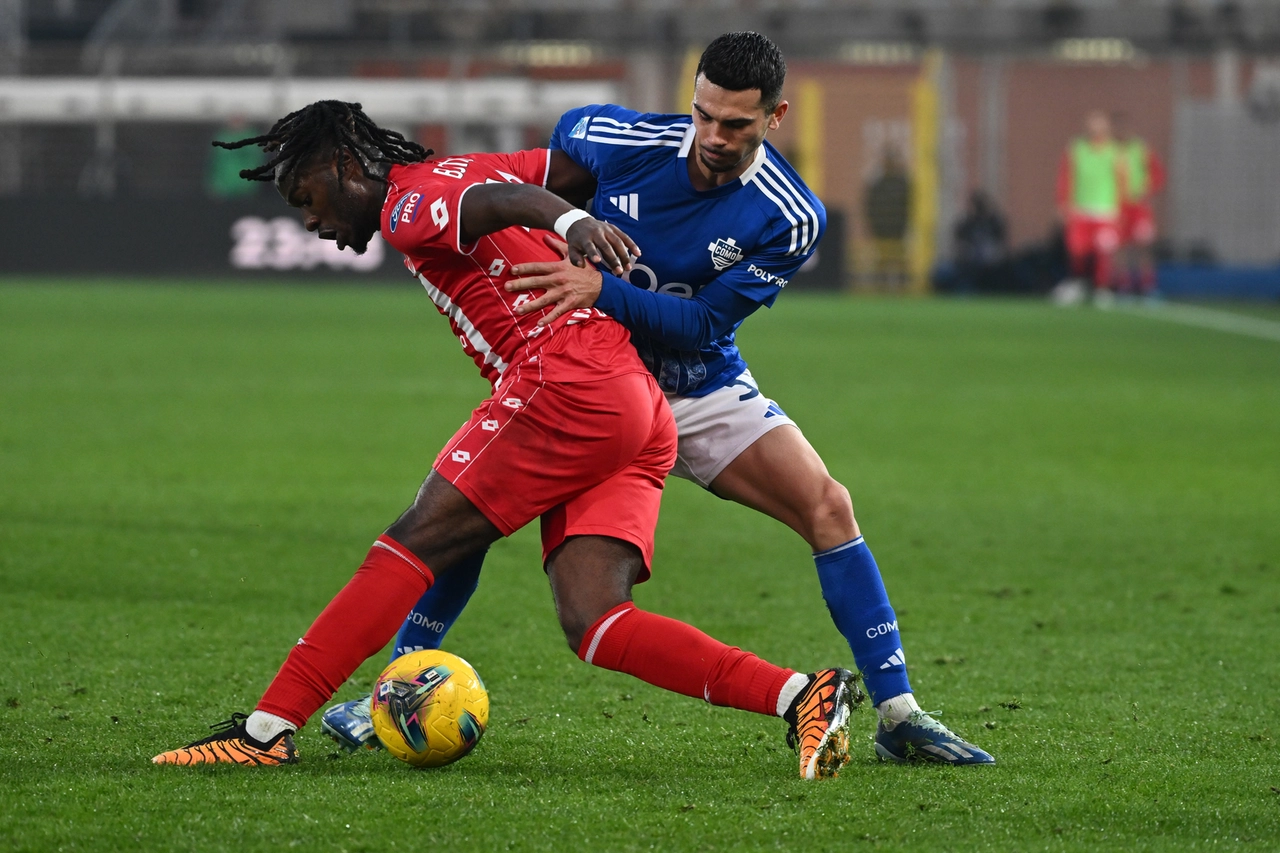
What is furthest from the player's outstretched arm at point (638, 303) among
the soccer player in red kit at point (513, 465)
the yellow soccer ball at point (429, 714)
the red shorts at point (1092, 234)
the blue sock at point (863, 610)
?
the red shorts at point (1092, 234)

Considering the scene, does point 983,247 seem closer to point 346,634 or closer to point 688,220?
point 688,220

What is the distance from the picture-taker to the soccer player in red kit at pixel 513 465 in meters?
3.81

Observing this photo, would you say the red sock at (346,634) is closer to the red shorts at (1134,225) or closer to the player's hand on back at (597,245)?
the player's hand on back at (597,245)

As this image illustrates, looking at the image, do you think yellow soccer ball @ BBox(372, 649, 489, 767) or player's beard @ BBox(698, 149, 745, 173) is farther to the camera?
player's beard @ BBox(698, 149, 745, 173)

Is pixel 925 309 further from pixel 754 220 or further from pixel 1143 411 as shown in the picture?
A: pixel 754 220

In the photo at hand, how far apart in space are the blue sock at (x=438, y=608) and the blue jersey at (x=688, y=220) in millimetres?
742

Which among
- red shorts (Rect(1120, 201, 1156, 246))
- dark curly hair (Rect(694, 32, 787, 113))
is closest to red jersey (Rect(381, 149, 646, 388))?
dark curly hair (Rect(694, 32, 787, 113))

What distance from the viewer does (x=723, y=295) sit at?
13.7 feet

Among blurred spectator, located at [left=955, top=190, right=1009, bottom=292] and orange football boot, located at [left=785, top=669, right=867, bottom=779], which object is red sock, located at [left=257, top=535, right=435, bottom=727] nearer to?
orange football boot, located at [left=785, top=669, right=867, bottom=779]

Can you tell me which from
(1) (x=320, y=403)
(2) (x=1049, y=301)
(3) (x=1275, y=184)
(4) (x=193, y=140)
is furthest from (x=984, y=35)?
(1) (x=320, y=403)

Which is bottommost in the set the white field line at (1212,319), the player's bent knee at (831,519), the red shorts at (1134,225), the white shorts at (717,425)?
the white field line at (1212,319)

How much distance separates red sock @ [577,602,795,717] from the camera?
3.83 meters

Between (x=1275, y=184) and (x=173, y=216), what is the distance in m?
18.4

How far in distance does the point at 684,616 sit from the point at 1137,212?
70.7 ft
